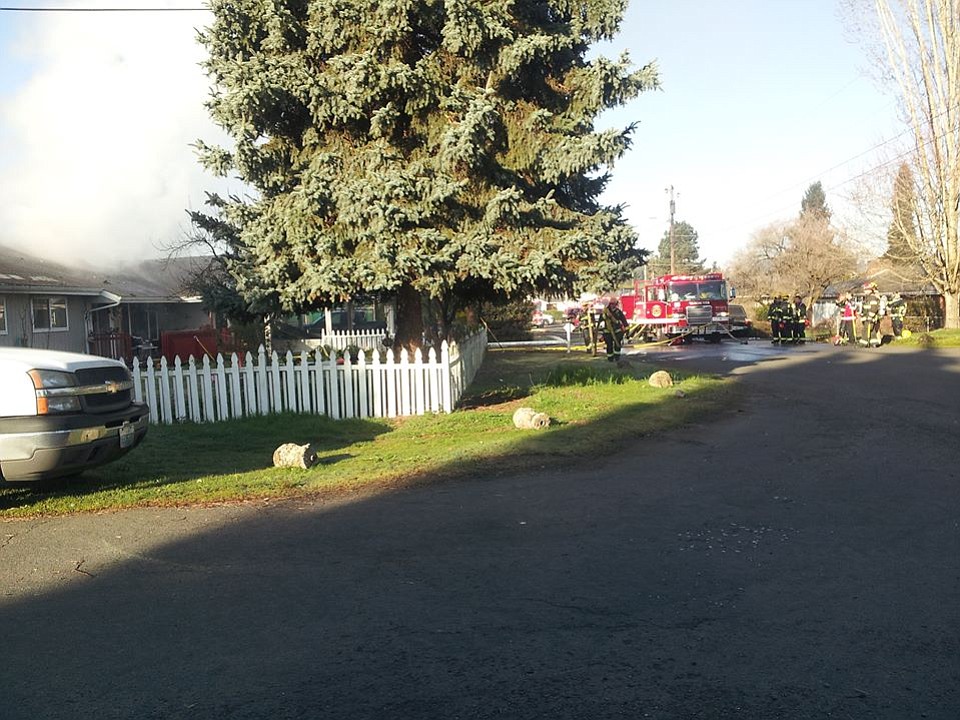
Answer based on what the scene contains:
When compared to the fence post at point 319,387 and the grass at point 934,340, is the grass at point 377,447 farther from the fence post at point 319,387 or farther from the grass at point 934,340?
the grass at point 934,340

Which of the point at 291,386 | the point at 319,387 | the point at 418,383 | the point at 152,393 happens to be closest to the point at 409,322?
the point at 418,383

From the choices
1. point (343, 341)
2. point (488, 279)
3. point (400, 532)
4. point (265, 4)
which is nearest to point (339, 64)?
point (265, 4)

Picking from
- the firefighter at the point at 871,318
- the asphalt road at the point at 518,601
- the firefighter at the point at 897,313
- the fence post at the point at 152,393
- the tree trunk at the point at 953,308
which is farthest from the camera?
the tree trunk at the point at 953,308

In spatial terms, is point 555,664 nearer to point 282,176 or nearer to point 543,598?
point 543,598

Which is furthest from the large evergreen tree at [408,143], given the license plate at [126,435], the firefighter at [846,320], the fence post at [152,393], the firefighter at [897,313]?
the firefighter at [897,313]

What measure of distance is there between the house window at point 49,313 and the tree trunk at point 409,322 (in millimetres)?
9624

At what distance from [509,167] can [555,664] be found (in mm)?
11888

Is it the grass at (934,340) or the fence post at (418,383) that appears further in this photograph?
the grass at (934,340)

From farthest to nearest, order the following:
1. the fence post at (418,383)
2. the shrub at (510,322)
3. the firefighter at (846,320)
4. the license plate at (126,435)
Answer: the shrub at (510,322), the firefighter at (846,320), the fence post at (418,383), the license plate at (126,435)

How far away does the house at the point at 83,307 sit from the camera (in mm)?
19438

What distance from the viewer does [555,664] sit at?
4.27 m

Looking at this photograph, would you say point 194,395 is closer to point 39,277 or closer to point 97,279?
point 39,277

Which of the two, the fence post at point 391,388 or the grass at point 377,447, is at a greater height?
the fence post at point 391,388

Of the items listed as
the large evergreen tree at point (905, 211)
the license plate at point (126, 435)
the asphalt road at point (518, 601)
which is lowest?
the asphalt road at point (518, 601)
